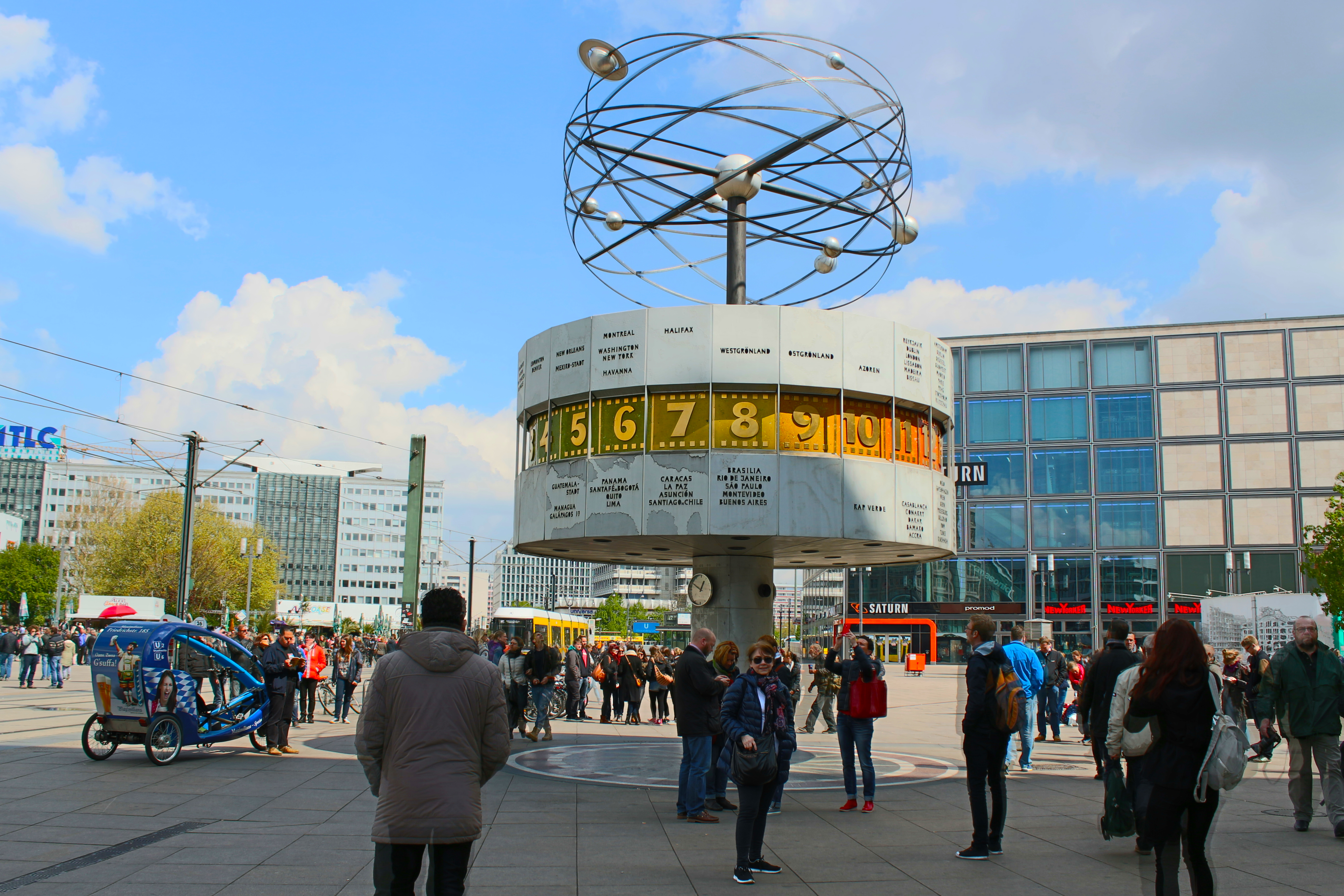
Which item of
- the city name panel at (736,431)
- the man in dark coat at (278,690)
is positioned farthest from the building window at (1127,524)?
the man in dark coat at (278,690)

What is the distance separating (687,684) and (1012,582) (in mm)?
66654

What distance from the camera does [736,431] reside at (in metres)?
15.5

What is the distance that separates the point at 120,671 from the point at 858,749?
1011cm

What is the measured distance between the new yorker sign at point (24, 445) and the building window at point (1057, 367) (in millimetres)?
59919

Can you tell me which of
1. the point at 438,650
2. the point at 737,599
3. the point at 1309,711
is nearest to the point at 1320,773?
the point at 1309,711

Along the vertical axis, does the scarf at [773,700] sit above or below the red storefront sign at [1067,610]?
above

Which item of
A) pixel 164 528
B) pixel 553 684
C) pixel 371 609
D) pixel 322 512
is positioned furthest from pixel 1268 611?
pixel 322 512

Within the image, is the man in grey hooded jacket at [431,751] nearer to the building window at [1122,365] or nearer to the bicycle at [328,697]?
the bicycle at [328,697]

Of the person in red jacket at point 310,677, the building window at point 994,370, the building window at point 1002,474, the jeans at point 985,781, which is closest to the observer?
the jeans at point 985,781

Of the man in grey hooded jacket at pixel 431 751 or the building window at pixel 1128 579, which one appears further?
the building window at pixel 1128 579

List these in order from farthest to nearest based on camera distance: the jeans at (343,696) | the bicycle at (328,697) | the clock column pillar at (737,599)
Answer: the bicycle at (328,697) < the jeans at (343,696) < the clock column pillar at (737,599)

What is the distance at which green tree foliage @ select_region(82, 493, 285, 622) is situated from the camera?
75188mm

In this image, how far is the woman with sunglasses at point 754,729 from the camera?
787 centimetres

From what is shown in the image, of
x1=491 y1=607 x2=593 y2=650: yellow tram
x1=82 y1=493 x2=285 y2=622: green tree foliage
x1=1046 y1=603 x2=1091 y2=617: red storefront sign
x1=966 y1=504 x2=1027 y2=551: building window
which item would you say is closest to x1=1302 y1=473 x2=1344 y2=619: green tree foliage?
x1=1046 y1=603 x2=1091 y2=617: red storefront sign
